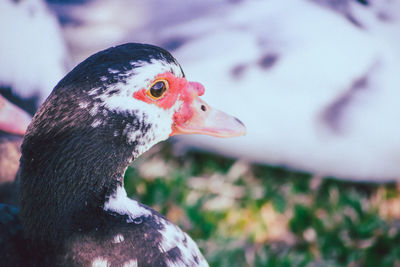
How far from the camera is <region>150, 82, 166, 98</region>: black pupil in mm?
1153

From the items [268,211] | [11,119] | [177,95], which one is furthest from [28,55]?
[268,211]

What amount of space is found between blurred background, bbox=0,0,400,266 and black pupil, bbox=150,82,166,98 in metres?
0.89

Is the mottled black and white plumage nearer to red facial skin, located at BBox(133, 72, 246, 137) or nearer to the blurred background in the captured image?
red facial skin, located at BBox(133, 72, 246, 137)

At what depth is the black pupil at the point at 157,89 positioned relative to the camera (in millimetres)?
1153

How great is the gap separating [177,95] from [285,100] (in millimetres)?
965

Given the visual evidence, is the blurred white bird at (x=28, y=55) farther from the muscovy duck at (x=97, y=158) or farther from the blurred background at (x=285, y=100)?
the muscovy duck at (x=97, y=158)

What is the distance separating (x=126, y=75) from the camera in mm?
1083

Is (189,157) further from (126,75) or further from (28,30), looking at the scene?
(126,75)

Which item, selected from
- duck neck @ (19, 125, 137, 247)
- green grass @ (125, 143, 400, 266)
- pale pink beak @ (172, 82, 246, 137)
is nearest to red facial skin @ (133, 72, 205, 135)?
pale pink beak @ (172, 82, 246, 137)

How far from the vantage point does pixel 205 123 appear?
1.32 metres

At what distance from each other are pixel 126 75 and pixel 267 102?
1.14 m

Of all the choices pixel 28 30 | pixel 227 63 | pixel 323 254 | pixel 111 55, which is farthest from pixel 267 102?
pixel 111 55

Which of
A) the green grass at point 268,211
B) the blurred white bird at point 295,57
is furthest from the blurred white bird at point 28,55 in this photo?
the green grass at point 268,211

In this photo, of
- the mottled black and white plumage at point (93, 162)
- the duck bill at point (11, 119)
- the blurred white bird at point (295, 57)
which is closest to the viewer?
the mottled black and white plumage at point (93, 162)
